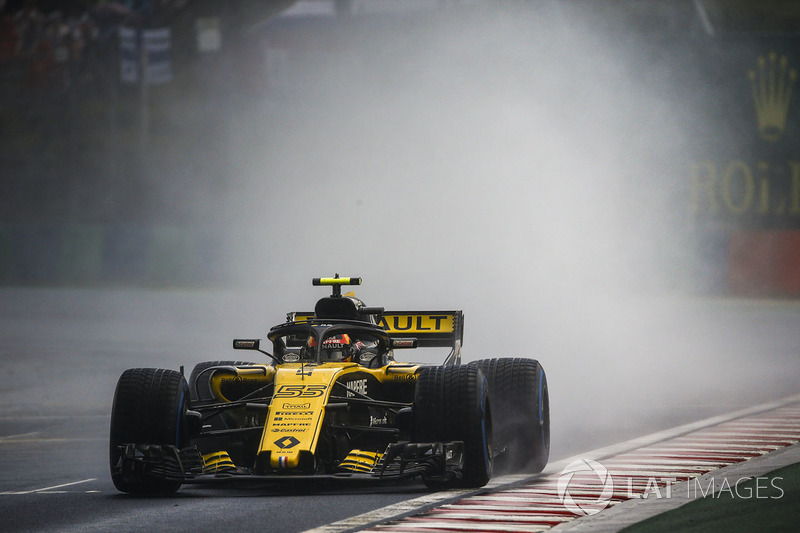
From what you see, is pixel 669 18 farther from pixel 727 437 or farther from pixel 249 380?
pixel 249 380

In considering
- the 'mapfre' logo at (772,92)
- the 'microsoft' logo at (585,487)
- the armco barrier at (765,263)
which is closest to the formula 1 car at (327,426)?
the 'microsoft' logo at (585,487)

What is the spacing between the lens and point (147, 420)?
9.34 m

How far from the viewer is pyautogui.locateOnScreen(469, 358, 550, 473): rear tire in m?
10.3

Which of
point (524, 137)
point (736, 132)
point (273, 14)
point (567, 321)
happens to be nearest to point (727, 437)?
point (567, 321)

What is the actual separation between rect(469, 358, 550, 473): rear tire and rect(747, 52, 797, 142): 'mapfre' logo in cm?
2401

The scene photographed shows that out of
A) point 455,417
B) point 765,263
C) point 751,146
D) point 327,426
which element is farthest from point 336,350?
point 751,146

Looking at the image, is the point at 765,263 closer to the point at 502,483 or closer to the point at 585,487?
the point at 502,483

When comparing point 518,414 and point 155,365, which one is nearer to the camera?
point 518,414

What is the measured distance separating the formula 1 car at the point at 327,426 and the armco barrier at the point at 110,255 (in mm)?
24674

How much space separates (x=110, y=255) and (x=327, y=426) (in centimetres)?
2731

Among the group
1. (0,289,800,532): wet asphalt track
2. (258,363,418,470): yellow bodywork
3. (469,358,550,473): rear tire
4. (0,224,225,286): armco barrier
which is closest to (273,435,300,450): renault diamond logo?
(258,363,418,470): yellow bodywork

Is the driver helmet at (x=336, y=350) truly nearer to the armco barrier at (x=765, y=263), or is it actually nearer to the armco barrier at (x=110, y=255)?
the armco barrier at (x=765, y=263)

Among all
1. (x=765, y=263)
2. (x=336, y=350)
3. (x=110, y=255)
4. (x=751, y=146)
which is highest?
(x=751, y=146)

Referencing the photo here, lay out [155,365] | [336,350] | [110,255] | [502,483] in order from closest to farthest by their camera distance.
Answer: [502,483], [336,350], [155,365], [110,255]
